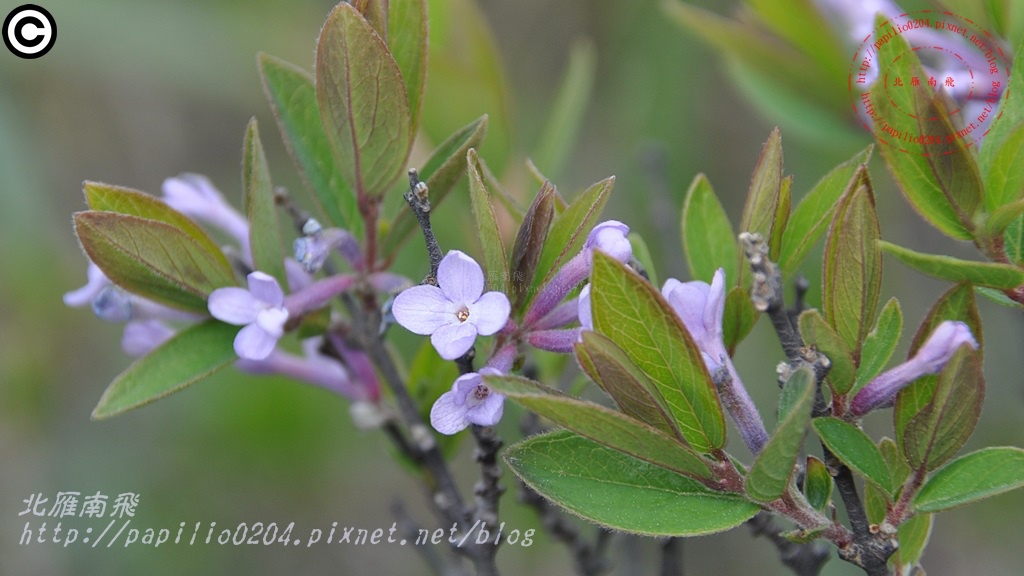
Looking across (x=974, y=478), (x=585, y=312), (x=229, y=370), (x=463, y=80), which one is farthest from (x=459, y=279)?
(x=229, y=370)

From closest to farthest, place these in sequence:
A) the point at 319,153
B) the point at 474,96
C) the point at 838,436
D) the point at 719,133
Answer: the point at 838,436 → the point at 319,153 → the point at 474,96 → the point at 719,133

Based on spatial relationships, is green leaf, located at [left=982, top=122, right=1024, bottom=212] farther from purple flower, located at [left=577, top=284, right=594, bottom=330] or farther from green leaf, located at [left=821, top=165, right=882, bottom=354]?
purple flower, located at [left=577, top=284, right=594, bottom=330]

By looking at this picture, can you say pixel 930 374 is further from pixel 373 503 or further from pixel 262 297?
pixel 373 503

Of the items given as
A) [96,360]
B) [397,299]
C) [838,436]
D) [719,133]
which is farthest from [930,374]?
[96,360]

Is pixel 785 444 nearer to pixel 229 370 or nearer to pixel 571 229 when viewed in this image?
pixel 571 229

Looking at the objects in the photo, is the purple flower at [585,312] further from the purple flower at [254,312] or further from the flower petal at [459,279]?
the purple flower at [254,312]
